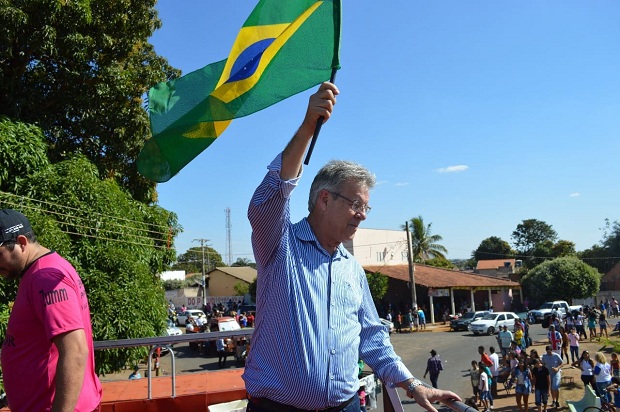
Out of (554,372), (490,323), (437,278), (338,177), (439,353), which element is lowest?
(439,353)

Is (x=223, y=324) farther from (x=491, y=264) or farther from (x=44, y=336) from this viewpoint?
(x=491, y=264)

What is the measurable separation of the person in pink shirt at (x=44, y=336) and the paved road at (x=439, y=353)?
10446mm

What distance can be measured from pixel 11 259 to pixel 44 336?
1.31 feet

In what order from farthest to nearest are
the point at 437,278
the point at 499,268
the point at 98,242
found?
the point at 499,268 < the point at 437,278 < the point at 98,242

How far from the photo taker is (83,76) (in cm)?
1195

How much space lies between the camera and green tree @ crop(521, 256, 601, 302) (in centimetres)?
4606

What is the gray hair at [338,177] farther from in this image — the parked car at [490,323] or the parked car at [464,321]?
the parked car at [464,321]

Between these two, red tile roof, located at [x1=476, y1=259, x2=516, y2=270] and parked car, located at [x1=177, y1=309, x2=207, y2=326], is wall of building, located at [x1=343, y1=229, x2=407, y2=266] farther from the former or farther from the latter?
red tile roof, located at [x1=476, y1=259, x2=516, y2=270]

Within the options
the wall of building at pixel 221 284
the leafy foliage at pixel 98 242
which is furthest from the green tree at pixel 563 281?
the leafy foliage at pixel 98 242

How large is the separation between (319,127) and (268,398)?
106 centimetres

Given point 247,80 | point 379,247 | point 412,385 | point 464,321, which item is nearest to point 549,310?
point 464,321

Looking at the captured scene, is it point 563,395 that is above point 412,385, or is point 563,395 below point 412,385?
below

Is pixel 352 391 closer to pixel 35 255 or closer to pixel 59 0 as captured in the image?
pixel 35 255

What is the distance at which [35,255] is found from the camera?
245 cm
